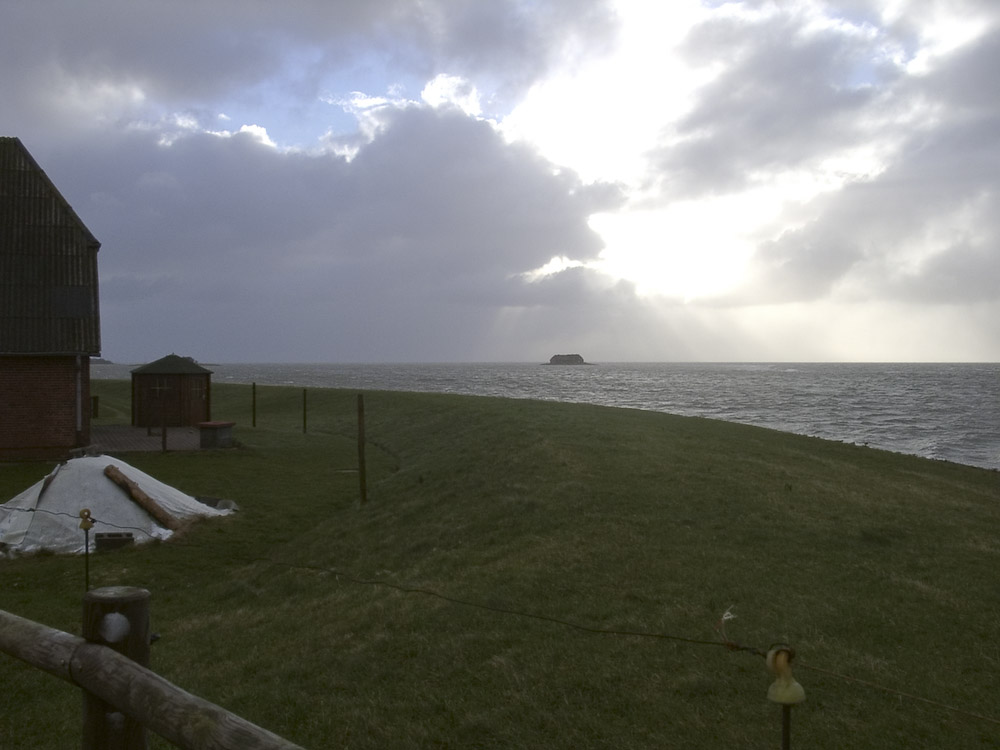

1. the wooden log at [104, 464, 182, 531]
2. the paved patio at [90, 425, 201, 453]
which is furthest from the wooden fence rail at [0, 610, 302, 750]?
the paved patio at [90, 425, 201, 453]

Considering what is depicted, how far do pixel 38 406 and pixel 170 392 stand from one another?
13528 millimetres

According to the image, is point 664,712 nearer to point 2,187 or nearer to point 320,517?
point 320,517

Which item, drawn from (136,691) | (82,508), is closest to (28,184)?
(82,508)

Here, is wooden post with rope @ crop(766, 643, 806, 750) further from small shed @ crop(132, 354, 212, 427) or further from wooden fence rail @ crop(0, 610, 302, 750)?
small shed @ crop(132, 354, 212, 427)

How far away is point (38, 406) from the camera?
1019 inches

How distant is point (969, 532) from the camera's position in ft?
44.8

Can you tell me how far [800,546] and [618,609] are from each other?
4.35m

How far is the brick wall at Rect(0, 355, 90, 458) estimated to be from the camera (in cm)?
2545

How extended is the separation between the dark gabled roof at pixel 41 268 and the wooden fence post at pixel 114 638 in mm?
24713

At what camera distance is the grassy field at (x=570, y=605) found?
671cm

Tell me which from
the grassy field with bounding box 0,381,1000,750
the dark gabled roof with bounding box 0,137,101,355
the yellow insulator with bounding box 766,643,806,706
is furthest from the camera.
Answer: the dark gabled roof with bounding box 0,137,101,355

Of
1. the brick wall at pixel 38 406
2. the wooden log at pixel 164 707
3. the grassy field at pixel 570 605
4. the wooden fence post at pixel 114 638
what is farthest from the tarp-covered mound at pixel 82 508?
the wooden log at pixel 164 707

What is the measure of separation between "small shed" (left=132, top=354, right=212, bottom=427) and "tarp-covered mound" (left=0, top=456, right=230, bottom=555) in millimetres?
22933

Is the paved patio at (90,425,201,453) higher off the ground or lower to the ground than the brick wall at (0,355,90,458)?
lower
